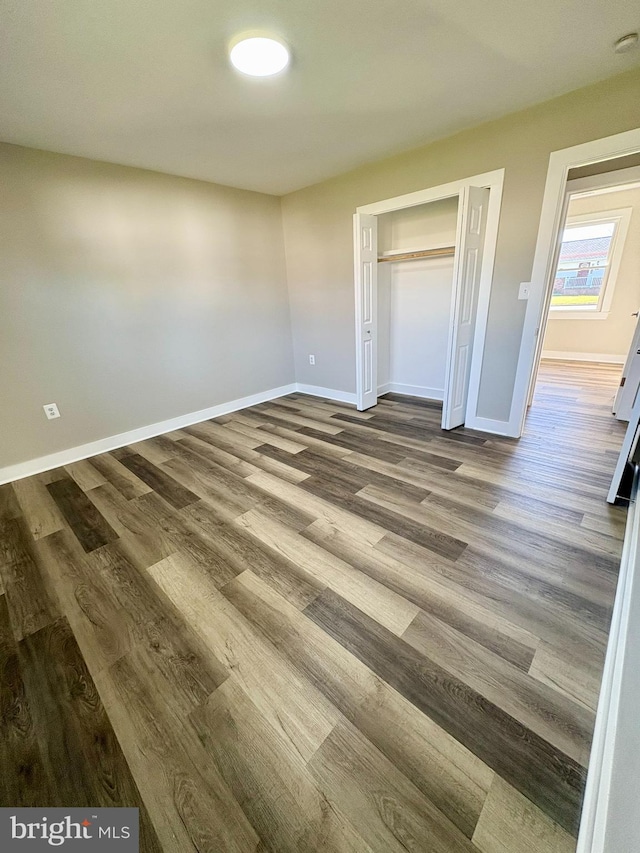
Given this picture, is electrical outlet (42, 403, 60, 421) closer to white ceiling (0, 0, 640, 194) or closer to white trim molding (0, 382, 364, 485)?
white trim molding (0, 382, 364, 485)

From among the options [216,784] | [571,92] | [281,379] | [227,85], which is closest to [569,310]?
[571,92]

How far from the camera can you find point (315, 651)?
49.9 inches

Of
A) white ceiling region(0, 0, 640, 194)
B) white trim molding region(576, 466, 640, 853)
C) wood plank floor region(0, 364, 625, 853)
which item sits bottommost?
wood plank floor region(0, 364, 625, 853)

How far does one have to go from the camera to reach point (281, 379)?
4.55 metres

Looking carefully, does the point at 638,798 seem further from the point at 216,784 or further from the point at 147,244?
the point at 147,244

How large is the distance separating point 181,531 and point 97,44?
2468 mm

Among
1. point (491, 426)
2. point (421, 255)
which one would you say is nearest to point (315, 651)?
point (491, 426)

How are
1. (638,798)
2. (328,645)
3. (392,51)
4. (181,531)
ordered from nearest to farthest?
(638,798), (328,645), (392,51), (181,531)

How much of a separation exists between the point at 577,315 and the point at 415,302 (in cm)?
352

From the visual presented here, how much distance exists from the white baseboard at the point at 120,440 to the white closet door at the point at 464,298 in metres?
2.39

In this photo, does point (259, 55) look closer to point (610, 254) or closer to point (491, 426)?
point (491, 426)

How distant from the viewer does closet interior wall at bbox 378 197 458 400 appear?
11.3 feet

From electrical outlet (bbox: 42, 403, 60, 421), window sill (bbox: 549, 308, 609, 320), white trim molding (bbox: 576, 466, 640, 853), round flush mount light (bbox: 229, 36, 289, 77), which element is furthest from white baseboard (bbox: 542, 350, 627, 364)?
electrical outlet (bbox: 42, 403, 60, 421)

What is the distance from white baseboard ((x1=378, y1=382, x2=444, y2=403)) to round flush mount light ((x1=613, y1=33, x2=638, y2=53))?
8.97 feet
